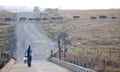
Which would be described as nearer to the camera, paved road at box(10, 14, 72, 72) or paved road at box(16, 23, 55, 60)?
paved road at box(10, 14, 72, 72)

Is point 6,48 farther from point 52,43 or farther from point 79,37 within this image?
point 79,37

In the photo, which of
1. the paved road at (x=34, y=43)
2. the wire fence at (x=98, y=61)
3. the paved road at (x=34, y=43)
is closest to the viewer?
the wire fence at (x=98, y=61)

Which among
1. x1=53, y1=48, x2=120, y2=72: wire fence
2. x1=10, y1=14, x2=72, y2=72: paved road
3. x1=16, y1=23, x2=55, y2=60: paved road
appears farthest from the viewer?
x1=16, y1=23, x2=55, y2=60: paved road

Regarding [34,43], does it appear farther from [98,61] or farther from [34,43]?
[98,61]

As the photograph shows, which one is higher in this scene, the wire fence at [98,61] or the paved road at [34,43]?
the wire fence at [98,61]

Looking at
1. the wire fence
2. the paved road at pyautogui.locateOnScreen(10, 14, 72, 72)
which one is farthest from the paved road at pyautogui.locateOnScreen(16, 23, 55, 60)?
the wire fence

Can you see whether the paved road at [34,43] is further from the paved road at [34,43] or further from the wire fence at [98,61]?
the wire fence at [98,61]

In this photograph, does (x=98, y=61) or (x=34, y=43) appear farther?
(x=34, y=43)

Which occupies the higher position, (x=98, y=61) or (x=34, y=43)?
(x=98, y=61)

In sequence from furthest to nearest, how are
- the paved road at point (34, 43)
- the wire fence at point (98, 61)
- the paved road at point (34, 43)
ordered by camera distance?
the paved road at point (34, 43)
the paved road at point (34, 43)
the wire fence at point (98, 61)

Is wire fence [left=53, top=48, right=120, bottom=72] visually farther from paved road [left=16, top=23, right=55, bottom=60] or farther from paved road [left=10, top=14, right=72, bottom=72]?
paved road [left=16, top=23, right=55, bottom=60]

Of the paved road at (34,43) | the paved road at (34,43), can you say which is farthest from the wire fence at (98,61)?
the paved road at (34,43)

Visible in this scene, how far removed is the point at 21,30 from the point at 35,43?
2265 centimetres

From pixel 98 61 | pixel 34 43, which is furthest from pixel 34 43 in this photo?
pixel 98 61
